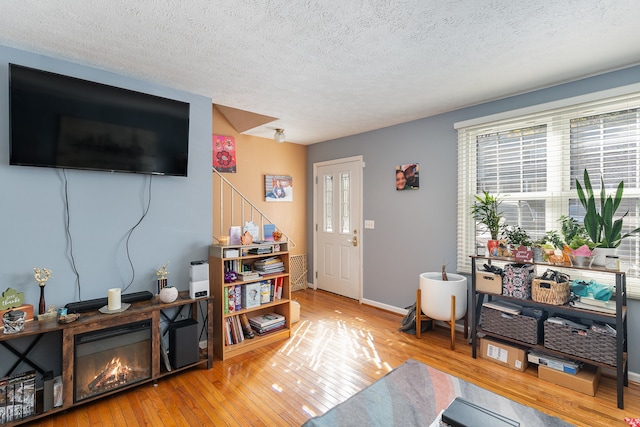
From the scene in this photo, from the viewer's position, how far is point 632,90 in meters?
2.32

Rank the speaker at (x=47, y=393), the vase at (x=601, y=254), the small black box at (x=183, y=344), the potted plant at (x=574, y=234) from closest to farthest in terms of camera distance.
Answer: the speaker at (x=47, y=393) → the vase at (x=601, y=254) → the potted plant at (x=574, y=234) → the small black box at (x=183, y=344)

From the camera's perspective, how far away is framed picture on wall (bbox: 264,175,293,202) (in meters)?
4.70

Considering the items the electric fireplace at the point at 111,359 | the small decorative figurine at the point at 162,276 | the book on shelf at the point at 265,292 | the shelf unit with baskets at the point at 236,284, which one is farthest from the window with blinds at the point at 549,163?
the electric fireplace at the point at 111,359

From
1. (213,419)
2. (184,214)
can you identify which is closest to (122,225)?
(184,214)

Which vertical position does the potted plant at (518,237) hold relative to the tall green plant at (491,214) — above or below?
below

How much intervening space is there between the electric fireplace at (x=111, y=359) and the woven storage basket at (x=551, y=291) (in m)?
3.06

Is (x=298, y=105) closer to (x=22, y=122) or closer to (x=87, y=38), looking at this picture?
(x=87, y=38)

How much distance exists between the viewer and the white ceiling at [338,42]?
169 cm

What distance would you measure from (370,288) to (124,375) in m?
2.98

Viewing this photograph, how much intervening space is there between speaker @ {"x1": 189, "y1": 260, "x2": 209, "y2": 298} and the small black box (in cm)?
25

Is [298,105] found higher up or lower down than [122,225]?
higher up

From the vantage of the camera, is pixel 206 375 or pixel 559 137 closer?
pixel 206 375

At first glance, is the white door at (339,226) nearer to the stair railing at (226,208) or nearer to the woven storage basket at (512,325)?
the stair railing at (226,208)

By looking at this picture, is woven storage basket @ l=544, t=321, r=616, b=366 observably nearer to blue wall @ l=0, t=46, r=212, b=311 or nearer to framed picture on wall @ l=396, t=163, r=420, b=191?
framed picture on wall @ l=396, t=163, r=420, b=191
